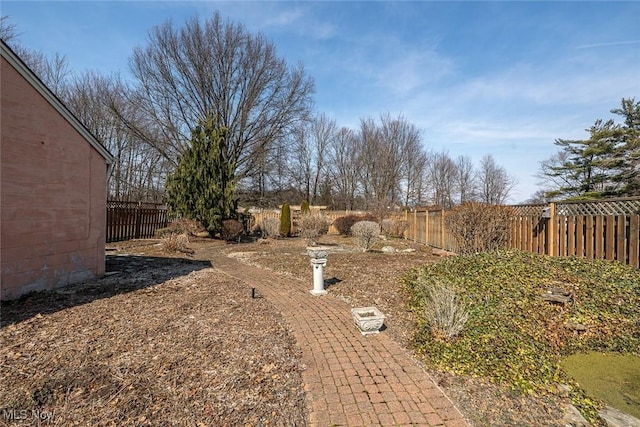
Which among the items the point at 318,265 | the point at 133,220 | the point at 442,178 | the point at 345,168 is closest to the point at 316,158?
the point at 345,168

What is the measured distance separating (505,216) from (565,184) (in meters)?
20.3

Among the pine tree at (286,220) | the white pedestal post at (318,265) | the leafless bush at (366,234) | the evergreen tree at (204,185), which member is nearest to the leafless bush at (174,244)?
the evergreen tree at (204,185)

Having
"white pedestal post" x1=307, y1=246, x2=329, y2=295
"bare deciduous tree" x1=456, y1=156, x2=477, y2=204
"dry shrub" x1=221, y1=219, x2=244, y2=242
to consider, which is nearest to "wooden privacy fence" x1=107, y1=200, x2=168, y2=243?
"dry shrub" x1=221, y1=219, x2=244, y2=242

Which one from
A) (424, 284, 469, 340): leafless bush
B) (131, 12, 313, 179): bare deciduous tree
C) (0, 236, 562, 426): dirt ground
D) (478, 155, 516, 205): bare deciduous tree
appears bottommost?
(0, 236, 562, 426): dirt ground

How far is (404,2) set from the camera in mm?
7684

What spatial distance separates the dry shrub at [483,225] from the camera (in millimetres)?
8273

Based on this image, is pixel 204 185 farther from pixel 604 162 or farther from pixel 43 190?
pixel 604 162

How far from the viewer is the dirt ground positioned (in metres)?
2.46

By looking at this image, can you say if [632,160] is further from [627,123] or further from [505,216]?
[505,216]

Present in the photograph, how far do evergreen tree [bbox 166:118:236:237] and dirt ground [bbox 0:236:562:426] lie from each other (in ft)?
28.9

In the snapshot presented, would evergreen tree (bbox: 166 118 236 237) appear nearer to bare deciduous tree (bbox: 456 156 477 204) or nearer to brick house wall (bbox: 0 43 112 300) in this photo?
brick house wall (bbox: 0 43 112 300)

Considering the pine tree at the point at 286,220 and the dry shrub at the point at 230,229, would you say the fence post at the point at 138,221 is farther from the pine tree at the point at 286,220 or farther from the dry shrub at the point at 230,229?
the pine tree at the point at 286,220

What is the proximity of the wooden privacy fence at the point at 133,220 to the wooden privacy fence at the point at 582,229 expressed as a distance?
15.7m

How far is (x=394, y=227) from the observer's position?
61.2 feet
